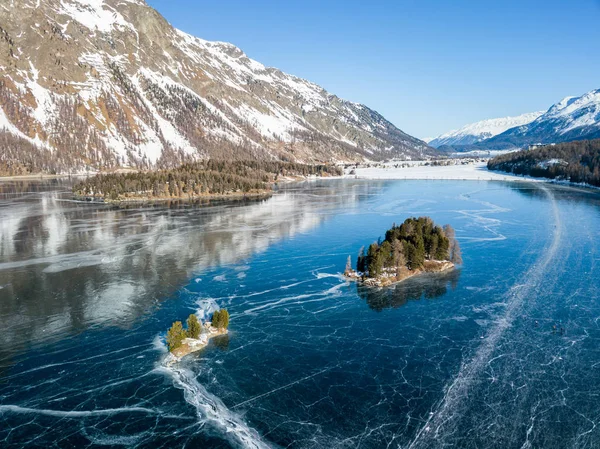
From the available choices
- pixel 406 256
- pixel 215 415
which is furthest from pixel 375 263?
pixel 215 415

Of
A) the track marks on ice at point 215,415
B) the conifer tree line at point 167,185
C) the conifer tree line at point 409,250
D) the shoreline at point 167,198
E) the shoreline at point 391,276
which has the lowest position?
the track marks on ice at point 215,415

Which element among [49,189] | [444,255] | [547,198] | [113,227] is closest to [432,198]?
Answer: [547,198]

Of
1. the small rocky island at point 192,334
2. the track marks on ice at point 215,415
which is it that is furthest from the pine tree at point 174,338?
the track marks on ice at point 215,415

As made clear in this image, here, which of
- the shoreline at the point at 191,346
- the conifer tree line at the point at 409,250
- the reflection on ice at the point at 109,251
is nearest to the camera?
the shoreline at the point at 191,346

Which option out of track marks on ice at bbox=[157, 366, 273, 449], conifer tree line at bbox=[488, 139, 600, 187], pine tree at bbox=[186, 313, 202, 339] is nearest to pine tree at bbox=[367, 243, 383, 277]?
pine tree at bbox=[186, 313, 202, 339]

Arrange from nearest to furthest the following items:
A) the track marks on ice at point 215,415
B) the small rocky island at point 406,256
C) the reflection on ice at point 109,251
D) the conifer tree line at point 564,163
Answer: the track marks on ice at point 215,415 < the reflection on ice at point 109,251 < the small rocky island at point 406,256 < the conifer tree line at point 564,163

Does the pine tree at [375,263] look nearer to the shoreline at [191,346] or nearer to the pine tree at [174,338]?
the shoreline at [191,346]
